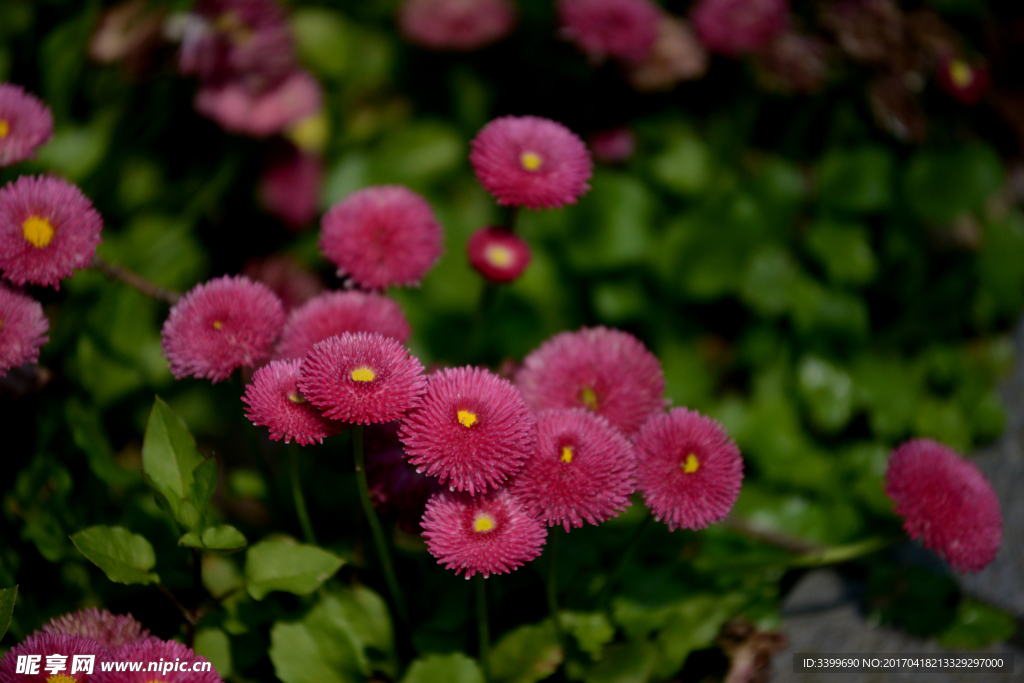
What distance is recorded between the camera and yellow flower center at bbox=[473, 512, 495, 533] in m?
0.90

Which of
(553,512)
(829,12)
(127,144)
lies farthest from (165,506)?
(829,12)

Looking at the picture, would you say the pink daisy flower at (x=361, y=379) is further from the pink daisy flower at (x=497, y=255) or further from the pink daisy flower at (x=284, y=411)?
the pink daisy flower at (x=497, y=255)

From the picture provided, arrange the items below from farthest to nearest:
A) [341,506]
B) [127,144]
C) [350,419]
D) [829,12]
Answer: [829,12] → [127,144] → [341,506] → [350,419]

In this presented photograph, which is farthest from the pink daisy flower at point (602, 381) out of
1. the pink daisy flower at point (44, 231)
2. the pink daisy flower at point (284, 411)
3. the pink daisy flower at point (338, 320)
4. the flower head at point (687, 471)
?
the pink daisy flower at point (44, 231)

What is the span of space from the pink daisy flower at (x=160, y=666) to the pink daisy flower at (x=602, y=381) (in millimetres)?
547

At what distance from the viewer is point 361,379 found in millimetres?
888

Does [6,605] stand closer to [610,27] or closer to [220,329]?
[220,329]

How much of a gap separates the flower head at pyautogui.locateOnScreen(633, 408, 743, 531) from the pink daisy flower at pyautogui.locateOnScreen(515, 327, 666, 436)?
101 mm

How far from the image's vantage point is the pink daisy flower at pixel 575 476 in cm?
92

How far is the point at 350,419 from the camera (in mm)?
870

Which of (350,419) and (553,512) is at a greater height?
(350,419)

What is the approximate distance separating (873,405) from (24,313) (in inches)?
67.6

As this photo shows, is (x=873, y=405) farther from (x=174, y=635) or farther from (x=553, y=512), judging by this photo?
(x=174, y=635)

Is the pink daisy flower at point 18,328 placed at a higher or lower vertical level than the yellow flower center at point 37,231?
lower
